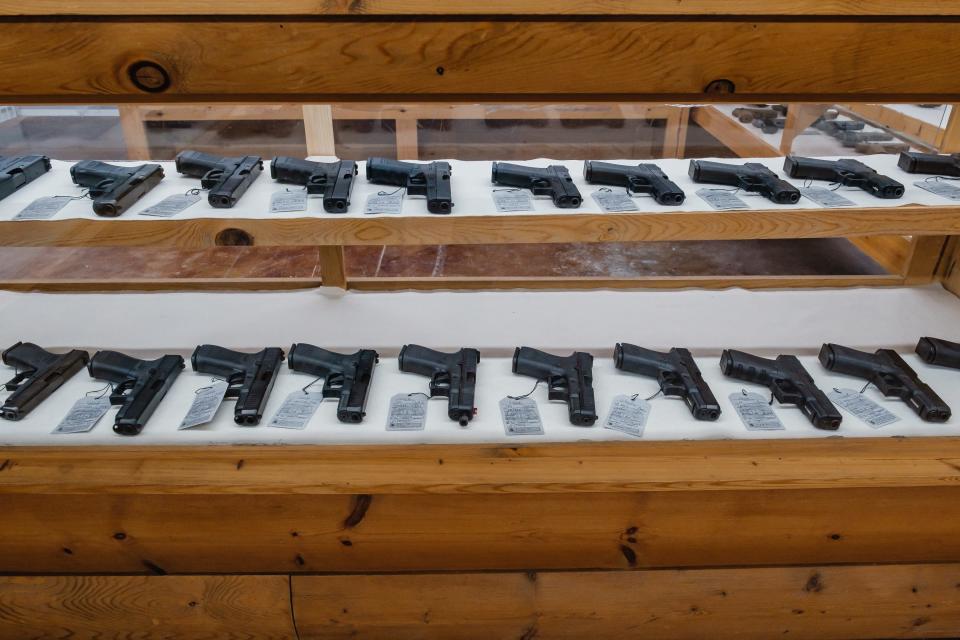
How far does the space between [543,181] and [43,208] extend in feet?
3.74

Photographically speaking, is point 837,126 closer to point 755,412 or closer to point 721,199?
point 721,199

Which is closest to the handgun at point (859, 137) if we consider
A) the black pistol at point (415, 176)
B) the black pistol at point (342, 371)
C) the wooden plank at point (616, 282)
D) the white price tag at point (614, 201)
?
the wooden plank at point (616, 282)

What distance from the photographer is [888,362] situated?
189 centimetres

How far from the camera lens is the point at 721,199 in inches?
66.3

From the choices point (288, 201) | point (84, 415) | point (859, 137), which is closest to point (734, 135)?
point (859, 137)

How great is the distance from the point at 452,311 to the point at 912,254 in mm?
1593

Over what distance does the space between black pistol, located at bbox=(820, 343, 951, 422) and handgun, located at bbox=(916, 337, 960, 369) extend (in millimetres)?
97

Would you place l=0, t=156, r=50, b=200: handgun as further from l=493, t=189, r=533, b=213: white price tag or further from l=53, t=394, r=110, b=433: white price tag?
l=493, t=189, r=533, b=213: white price tag

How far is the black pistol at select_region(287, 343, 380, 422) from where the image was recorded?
1.70 metres

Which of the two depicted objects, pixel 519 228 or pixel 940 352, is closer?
pixel 519 228

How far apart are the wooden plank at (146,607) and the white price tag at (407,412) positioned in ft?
1.63

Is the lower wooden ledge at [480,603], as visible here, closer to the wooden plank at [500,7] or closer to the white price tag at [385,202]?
→ the white price tag at [385,202]

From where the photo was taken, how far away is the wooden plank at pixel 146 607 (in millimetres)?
1748

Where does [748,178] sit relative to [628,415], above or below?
above
